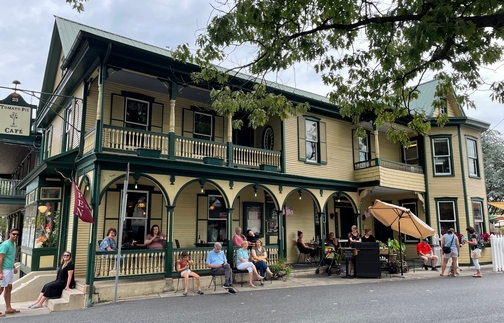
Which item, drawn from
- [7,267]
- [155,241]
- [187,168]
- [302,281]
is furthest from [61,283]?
[302,281]

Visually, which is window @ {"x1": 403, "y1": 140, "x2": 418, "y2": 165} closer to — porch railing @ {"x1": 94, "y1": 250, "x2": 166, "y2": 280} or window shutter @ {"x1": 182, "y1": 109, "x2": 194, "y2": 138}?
window shutter @ {"x1": 182, "y1": 109, "x2": 194, "y2": 138}

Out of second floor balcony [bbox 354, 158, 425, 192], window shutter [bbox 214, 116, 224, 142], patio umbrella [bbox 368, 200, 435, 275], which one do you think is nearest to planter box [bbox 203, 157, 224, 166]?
window shutter [bbox 214, 116, 224, 142]

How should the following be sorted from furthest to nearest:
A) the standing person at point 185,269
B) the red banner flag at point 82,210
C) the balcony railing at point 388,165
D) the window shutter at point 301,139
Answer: the balcony railing at point 388,165
the window shutter at point 301,139
the standing person at point 185,269
the red banner flag at point 82,210

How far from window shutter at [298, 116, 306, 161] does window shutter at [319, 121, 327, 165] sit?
35.7 inches

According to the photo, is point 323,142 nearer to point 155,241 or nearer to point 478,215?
point 155,241

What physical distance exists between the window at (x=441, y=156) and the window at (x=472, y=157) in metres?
1.18

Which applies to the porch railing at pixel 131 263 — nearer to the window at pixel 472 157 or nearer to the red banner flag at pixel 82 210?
the red banner flag at pixel 82 210

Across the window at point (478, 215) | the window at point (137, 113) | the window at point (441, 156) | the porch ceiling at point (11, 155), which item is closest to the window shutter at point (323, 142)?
the window at point (441, 156)

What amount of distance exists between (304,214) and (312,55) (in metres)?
9.93

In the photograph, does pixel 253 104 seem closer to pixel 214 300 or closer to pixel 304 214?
pixel 214 300

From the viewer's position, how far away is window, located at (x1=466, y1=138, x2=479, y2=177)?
18469 millimetres

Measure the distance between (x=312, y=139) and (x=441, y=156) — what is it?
23.6ft

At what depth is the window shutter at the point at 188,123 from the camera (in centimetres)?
1342

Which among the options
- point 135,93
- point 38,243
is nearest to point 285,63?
point 135,93
